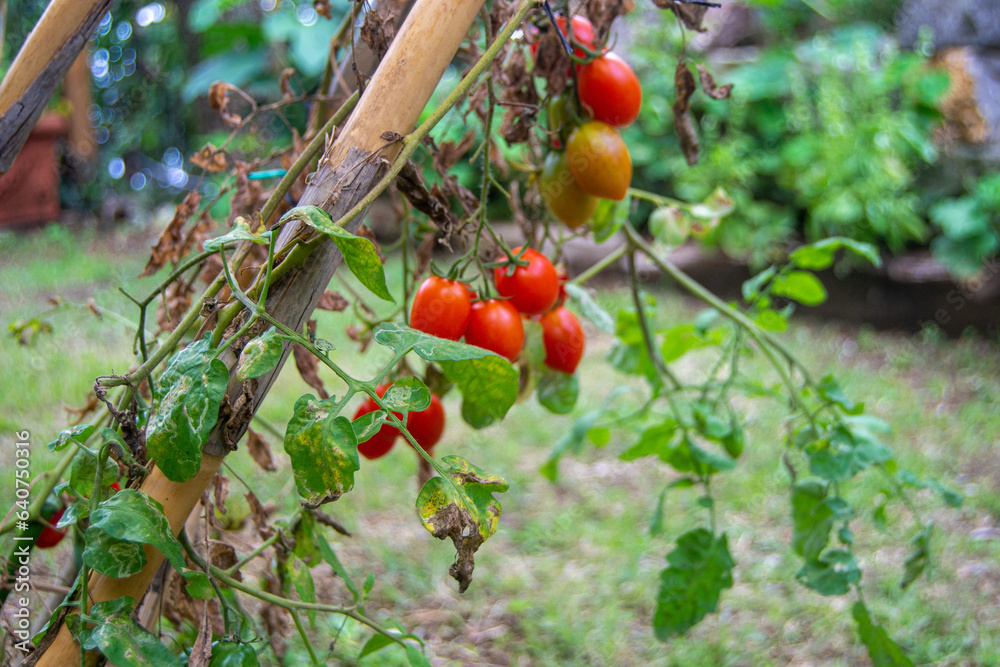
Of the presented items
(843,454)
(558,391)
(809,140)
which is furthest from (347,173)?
(809,140)

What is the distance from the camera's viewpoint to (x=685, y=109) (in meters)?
0.75

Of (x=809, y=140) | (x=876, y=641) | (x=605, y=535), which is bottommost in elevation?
(x=809, y=140)

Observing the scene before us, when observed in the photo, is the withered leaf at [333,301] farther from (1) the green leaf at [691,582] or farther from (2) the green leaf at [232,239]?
(1) the green leaf at [691,582]

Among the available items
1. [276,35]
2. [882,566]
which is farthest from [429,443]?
[276,35]

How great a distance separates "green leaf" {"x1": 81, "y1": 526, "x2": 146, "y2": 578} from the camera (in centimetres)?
42

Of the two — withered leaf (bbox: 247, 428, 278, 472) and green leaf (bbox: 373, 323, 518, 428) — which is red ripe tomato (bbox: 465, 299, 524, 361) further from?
withered leaf (bbox: 247, 428, 278, 472)

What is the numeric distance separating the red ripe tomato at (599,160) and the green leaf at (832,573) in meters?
0.43

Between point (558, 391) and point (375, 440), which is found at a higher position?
point (375, 440)

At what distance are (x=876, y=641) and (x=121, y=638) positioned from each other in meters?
0.74

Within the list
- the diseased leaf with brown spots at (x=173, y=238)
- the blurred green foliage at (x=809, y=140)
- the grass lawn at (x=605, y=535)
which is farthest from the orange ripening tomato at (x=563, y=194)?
the blurred green foliage at (x=809, y=140)

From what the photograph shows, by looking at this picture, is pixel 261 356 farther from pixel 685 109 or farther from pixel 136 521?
pixel 685 109

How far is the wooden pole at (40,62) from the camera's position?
54 centimetres

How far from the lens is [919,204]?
3074 millimetres

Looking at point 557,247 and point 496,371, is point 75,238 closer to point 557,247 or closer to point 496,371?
point 557,247
